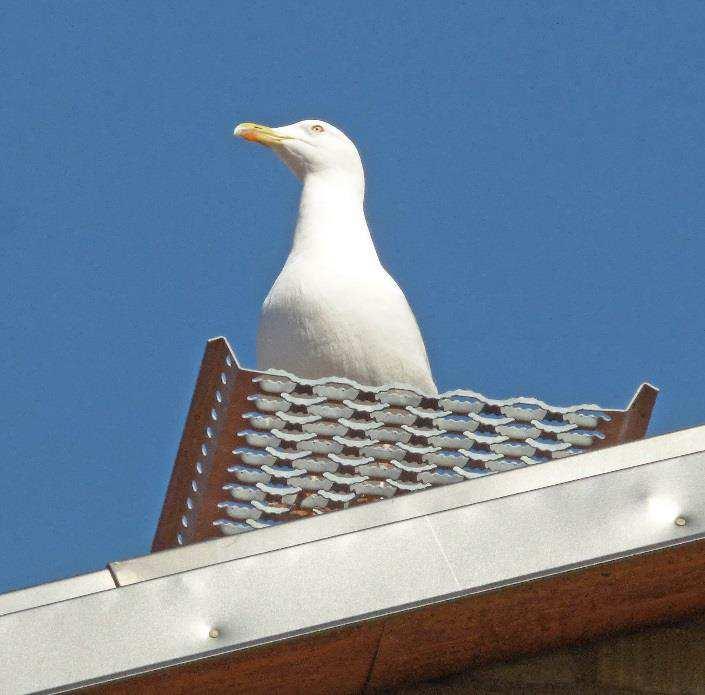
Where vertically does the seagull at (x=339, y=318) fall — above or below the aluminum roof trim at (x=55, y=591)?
above

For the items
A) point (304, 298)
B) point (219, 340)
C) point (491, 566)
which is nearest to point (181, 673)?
point (491, 566)

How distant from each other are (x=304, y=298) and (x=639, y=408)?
1134 mm

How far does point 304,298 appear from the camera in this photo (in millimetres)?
4699

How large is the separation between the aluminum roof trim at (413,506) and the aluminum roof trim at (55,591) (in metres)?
0.15

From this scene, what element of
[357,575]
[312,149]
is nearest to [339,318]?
[312,149]

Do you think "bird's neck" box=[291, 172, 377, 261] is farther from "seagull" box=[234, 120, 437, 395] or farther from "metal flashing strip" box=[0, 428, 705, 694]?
"metal flashing strip" box=[0, 428, 705, 694]

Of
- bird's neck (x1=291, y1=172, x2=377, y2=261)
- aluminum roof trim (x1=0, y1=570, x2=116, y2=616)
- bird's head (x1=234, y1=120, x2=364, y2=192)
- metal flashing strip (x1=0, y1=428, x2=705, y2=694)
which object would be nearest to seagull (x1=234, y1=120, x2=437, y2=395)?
bird's neck (x1=291, y1=172, x2=377, y2=261)

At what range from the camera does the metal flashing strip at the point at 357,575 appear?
2.19 m

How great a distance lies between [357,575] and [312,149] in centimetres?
359

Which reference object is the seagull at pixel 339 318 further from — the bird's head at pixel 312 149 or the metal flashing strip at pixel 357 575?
the metal flashing strip at pixel 357 575

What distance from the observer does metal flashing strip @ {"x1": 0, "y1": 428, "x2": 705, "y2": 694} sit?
86.1 inches

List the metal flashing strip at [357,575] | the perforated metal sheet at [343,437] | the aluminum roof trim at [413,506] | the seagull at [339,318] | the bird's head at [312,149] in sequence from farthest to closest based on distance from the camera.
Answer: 1. the bird's head at [312,149]
2. the seagull at [339,318]
3. the perforated metal sheet at [343,437]
4. the aluminum roof trim at [413,506]
5. the metal flashing strip at [357,575]

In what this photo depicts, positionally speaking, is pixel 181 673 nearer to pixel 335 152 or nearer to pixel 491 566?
pixel 491 566

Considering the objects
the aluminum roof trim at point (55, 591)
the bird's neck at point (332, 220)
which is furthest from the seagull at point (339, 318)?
the aluminum roof trim at point (55, 591)
